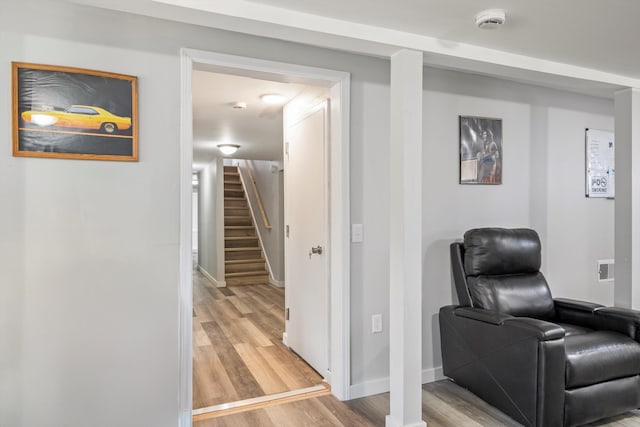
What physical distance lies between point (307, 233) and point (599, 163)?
2.67m

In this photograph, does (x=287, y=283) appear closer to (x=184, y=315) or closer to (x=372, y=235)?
(x=372, y=235)

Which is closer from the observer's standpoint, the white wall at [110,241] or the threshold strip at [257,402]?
the white wall at [110,241]

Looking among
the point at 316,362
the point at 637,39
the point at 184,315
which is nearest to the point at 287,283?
the point at 316,362

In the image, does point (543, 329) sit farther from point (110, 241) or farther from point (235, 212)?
point (235, 212)

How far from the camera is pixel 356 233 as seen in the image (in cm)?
271

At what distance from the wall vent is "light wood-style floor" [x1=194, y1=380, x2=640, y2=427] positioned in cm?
153

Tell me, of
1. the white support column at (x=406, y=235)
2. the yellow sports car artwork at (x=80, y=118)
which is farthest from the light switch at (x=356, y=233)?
the yellow sports car artwork at (x=80, y=118)

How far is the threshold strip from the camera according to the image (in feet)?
8.14

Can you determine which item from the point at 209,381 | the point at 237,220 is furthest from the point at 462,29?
the point at 237,220

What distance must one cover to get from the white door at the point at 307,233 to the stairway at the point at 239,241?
3.66m

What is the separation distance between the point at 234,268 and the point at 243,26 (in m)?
5.84

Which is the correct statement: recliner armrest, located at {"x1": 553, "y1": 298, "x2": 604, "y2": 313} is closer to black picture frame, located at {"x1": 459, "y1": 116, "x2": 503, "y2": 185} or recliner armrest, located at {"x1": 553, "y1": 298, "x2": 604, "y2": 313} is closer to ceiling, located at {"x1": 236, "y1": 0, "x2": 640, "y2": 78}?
black picture frame, located at {"x1": 459, "y1": 116, "x2": 503, "y2": 185}

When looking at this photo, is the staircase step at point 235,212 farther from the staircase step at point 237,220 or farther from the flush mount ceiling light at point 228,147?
the flush mount ceiling light at point 228,147

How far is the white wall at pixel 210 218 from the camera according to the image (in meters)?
6.83
